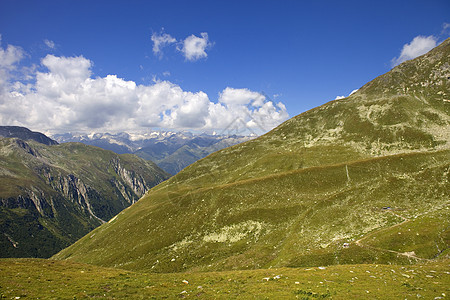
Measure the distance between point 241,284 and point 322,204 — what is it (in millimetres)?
46906

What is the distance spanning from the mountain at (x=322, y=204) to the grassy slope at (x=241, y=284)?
15920 mm

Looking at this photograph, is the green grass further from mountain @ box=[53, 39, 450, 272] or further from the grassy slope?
the grassy slope

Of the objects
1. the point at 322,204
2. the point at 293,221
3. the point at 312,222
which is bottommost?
the point at 312,222

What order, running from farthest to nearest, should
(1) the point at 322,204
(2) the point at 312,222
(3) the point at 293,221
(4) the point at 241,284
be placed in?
(1) the point at 322,204
(3) the point at 293,221
(2) the point at 312,222
(4) the point at 241,284

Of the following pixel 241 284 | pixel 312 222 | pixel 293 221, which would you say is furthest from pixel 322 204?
pixel 241 284

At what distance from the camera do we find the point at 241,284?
24281 mm

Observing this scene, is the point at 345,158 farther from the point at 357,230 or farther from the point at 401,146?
the point at 357,230

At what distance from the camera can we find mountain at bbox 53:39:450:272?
43.9 metres

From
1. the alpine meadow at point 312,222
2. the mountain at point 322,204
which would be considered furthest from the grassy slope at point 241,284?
the mountain at point 322,204

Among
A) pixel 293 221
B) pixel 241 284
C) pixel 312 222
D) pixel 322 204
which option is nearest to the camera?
pixel 241 284

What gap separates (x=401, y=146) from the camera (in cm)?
9500

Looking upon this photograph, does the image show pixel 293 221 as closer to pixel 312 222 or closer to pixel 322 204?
pixel 312 222

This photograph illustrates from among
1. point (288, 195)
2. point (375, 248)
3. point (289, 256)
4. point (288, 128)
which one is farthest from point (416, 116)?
point (289, 256)

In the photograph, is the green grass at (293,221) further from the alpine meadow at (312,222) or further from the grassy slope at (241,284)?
the grassy slope at (241,284)
